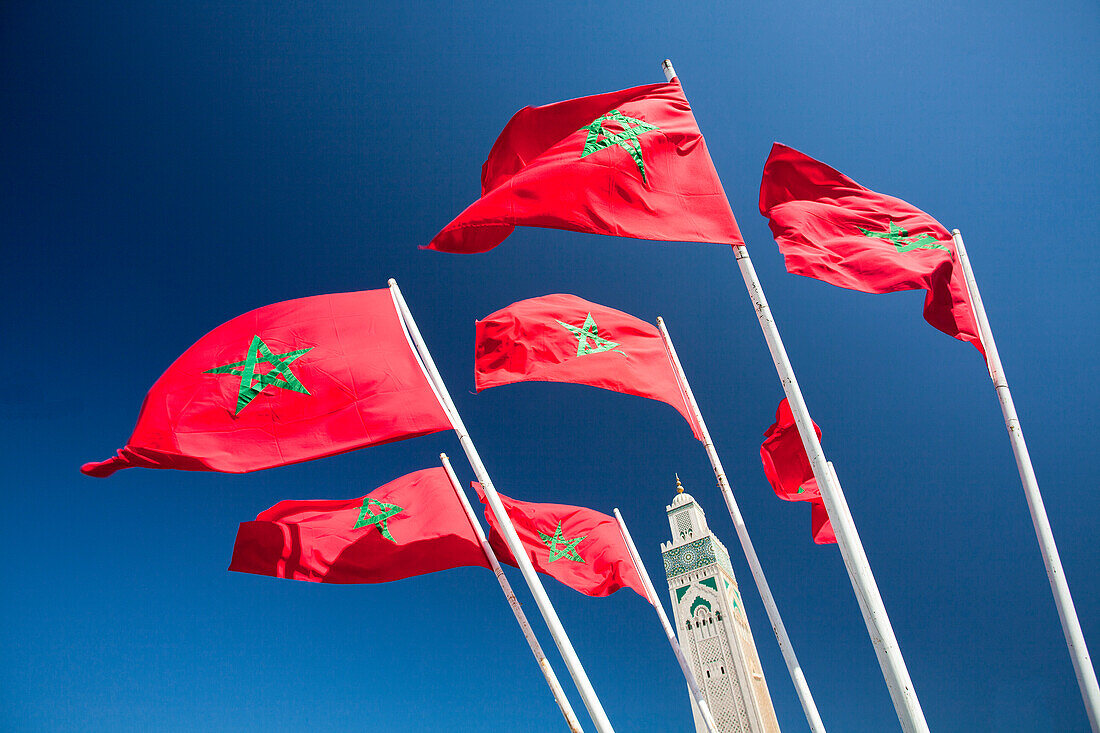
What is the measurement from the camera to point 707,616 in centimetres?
5909

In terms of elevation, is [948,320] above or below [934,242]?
below

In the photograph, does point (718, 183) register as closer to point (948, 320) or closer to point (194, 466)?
point (948, 320)

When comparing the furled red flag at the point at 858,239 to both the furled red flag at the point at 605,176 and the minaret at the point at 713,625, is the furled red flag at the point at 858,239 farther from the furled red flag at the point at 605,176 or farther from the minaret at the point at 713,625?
the minaret at the point at 713,625

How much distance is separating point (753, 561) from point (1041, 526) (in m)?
3.40

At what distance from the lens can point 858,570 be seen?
17.8ft

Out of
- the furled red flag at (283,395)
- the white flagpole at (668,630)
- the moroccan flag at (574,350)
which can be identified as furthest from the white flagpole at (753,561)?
the furled red flag at (283,395)

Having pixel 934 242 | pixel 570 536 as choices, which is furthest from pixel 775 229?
pixel 570 536

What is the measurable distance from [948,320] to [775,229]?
8.69ft

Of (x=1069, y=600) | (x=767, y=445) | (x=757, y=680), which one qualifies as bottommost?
(x=757, y=680)

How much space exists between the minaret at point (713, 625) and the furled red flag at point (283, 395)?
5092cm

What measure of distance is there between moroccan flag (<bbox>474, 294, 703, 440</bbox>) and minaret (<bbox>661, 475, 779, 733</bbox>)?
47660mm

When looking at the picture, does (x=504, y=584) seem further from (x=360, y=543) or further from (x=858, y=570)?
(x=858, y=570)

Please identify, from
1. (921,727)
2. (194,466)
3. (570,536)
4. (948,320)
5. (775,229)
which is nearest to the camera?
(921,727)

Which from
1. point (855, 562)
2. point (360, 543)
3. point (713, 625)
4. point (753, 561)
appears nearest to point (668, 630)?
point (753, 561)
